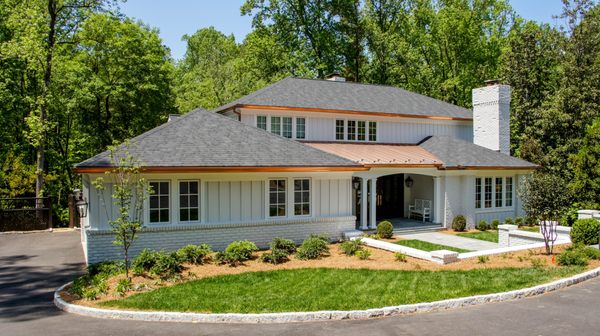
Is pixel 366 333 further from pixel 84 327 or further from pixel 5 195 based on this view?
pixel 5 195

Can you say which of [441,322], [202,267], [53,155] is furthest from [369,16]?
[441,322]

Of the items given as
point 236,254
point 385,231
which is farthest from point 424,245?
point 236,254

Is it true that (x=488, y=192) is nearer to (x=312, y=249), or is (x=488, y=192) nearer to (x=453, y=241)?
(x=453, y=241)

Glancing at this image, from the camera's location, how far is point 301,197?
1734 cm

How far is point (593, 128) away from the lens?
2036 cm

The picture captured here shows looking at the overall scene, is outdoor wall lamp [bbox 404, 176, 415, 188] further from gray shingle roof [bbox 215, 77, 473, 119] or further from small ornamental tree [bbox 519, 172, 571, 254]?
small ornamental tree [bbox 519, 172, 571, 254]

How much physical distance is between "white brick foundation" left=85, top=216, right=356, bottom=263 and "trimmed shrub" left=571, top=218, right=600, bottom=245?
25.5 ft

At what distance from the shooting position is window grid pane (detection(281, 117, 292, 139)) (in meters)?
22.4

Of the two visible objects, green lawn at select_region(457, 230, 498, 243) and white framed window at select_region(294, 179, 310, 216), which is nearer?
white framed window at select_region(294, 179, 310, 216)

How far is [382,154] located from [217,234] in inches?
363

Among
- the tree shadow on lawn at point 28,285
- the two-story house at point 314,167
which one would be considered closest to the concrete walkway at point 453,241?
the two-story house at point 314,167

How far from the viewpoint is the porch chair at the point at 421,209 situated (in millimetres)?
22297

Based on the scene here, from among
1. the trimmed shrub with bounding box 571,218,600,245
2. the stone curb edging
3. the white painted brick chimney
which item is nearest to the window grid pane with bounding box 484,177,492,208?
the white painted brick chimney

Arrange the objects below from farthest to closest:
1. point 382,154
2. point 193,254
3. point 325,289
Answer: point 382,154, point 193,254, point 325,289
